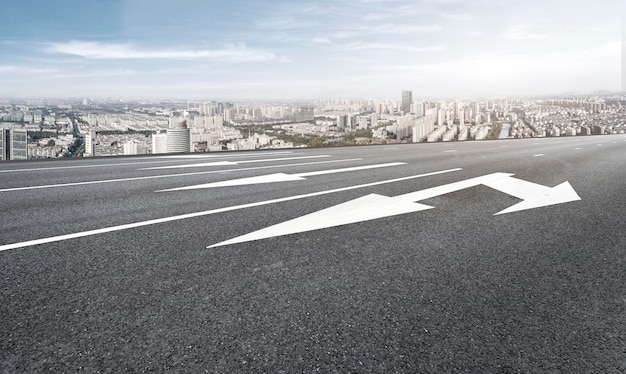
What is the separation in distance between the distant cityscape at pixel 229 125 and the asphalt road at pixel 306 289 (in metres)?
7.88

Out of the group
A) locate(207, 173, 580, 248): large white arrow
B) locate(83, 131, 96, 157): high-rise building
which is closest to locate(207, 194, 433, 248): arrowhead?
locate(207, 173, 580, 248): large white arrow

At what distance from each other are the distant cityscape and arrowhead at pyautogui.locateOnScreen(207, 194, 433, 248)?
8.26 m

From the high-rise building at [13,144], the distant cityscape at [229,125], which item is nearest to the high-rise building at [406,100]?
the distant cityscape at [229,125]

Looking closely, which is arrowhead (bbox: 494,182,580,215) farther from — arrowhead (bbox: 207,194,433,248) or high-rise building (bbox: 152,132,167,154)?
high-rise building (bbox: 152,132,167,154)

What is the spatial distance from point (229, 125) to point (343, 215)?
20404 millimetres

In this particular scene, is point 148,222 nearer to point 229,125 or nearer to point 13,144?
point 13,144

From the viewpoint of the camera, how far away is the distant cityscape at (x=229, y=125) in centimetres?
1130

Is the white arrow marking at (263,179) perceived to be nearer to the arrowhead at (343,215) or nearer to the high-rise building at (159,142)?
the arrowhead at (343,215)

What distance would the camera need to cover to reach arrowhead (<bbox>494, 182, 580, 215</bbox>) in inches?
176

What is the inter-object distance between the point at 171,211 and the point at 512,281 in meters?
3.19

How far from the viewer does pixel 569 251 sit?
2.95 metres

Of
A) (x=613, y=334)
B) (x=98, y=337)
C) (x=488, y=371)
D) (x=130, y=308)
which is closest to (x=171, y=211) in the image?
(x=130, y=308)

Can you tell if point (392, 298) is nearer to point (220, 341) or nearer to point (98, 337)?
point (220, 341)

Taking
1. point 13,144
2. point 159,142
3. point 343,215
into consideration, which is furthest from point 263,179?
point 13,144
